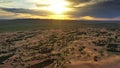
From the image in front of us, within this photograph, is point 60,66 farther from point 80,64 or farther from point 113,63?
point 113,63

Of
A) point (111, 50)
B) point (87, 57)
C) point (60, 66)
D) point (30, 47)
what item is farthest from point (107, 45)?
point (60, 66)

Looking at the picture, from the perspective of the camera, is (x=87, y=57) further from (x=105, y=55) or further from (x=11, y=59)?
(x=11, y=59)

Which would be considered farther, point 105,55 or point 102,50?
point 102,50

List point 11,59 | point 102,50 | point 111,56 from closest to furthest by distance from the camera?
point 11,59, point 111,56, point 102,50

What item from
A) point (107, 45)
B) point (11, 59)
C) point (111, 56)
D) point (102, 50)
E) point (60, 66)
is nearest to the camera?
point (60, 66)

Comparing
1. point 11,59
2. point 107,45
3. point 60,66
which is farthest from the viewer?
point 107,45

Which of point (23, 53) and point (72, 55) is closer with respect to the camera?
point (72, 55)

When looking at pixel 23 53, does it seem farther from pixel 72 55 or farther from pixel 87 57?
pixel 87 57

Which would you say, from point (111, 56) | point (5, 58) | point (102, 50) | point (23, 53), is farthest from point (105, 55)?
point (5, 58)

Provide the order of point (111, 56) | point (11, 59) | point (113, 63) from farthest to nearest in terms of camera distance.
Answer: point (111, 56), point (11, 59), point (113, 63)
